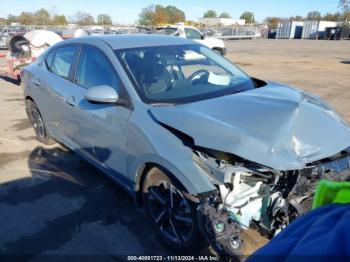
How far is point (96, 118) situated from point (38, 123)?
2316mm

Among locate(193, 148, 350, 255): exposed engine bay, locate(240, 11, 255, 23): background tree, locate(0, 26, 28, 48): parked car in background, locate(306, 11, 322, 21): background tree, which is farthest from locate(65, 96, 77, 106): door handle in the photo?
locate(240, 11, 255, 23): background tree

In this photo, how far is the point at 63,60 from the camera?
439 cm

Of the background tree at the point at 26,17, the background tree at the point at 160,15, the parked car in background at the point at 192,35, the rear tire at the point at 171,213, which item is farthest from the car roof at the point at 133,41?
the background tree at the point at 160,15

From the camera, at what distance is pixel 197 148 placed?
8.32 ft

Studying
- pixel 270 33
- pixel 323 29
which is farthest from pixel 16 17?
pixel 323 29

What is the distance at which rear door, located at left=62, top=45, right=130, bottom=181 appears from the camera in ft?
10.4

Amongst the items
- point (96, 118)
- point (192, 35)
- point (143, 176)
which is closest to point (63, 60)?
point (96, 118)

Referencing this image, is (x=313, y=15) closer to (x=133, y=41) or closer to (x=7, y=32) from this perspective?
(x=7, y=32)

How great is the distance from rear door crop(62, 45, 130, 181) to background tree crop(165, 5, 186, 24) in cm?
9081

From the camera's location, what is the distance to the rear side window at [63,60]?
13.6 feet

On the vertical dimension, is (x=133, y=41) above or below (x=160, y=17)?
below

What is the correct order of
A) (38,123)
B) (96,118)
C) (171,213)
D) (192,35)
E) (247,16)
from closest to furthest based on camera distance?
(171,213)
(96,118)
(38,123)
(192,35)
(247,16)

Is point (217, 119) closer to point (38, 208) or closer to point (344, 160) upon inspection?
point (344, 160)

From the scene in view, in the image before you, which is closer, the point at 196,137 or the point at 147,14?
the point at 196,137
